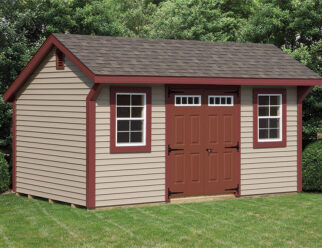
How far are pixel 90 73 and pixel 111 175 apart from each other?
7.51ft

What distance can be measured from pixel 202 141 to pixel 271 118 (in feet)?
6.84

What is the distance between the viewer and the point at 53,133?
13844 millimetres

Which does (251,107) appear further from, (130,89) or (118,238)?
(118,238)

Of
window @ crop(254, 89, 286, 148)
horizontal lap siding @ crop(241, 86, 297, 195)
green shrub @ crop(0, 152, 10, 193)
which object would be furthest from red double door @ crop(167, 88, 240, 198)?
green shrub @ crop(0, 152, 10, 193)

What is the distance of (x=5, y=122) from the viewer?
1789 centimetres

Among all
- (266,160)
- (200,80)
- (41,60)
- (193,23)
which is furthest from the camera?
(193,23)

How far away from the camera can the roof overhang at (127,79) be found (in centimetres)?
1248

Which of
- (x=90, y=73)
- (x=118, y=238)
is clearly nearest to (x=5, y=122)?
(x=90, y=73)

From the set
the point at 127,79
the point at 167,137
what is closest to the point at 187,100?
the point at 167,137

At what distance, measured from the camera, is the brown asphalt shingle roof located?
43.1 feet

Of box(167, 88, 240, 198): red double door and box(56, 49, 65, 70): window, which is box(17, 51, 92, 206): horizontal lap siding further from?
box(167, 88, 240, 198): red double door

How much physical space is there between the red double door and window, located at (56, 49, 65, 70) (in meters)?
2.55

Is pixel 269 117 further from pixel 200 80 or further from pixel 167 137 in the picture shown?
pixel 167 137

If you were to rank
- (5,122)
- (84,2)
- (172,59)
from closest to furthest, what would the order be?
(172,59) → (5,122) → (84,2)
